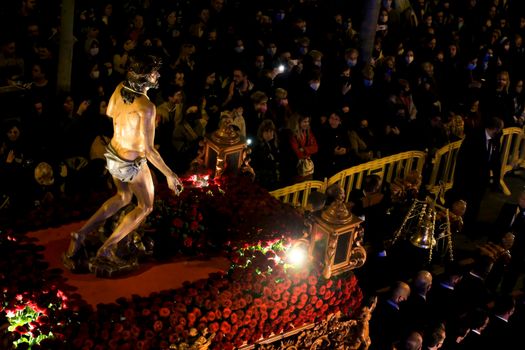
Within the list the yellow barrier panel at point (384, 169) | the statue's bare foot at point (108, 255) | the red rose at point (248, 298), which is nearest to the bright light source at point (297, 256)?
the red rose at point (248, 298)

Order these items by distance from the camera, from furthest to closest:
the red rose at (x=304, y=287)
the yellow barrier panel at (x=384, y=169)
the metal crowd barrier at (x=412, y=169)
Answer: the yellow barrier panel at (x=384, y=169) < the metal crowd barrier at (x=412, y=169) < the red rose at (x=304, y=287)

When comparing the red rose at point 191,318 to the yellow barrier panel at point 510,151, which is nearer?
the red rose at point 191,318

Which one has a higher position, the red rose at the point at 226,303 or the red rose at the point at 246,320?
the red rose at the point at 226,303

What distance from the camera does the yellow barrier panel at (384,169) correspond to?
10930mm

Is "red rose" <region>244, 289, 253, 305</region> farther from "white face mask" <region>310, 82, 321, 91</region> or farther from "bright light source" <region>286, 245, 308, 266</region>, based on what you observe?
"white face mask" <region>310, 82, 321, 91</region>

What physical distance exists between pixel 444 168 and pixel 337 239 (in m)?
4.99

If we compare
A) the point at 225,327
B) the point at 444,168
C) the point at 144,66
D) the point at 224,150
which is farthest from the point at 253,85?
the point at 225,327

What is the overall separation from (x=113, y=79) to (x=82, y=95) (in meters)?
0.84

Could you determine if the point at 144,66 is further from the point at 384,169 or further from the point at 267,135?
the point at 384,169

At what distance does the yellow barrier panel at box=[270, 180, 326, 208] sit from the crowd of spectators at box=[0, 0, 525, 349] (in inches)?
8.4

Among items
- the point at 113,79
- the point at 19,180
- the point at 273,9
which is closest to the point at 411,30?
the point at 273,9

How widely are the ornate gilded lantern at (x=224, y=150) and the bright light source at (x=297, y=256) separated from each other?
145cm

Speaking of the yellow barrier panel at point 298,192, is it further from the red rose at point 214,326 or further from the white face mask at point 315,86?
the red rose at point 214,326

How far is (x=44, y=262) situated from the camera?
25.0 feet
